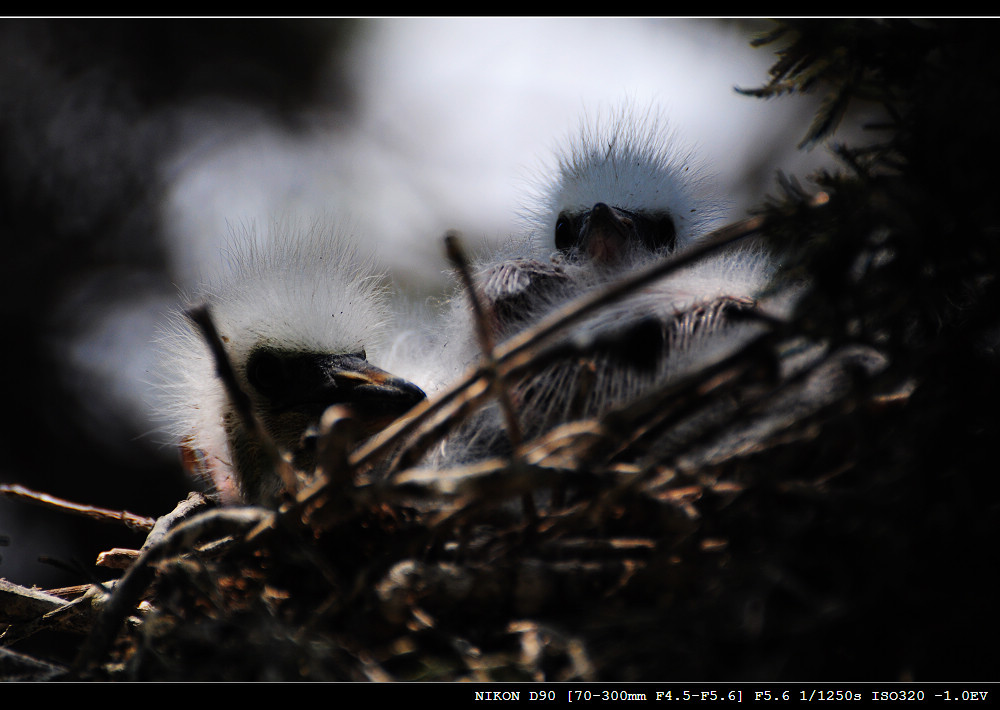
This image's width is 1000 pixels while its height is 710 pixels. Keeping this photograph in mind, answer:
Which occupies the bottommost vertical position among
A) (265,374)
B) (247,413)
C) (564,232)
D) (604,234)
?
(247,413)

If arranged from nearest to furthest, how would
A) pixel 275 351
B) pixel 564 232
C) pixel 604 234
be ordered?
pixel 275 351
pixel 604 234
pixel 564 232

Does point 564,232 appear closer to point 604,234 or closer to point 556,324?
point 604,234

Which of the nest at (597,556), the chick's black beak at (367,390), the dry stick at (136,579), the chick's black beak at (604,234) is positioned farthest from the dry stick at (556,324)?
the chick's black beak at (604,234)

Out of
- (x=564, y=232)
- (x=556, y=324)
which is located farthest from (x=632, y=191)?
(x=556, y=324)

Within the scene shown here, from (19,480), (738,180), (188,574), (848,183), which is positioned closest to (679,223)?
(848,183)

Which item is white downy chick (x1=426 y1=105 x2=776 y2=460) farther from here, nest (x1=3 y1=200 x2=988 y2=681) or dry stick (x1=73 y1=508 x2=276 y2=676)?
dry stick (x1=73 y1=508 x2=276 y2=676)

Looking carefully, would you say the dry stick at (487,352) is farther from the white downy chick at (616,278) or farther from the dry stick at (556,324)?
the white downy chick at (616,278)

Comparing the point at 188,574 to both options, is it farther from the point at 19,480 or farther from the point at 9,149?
the point at 9,149

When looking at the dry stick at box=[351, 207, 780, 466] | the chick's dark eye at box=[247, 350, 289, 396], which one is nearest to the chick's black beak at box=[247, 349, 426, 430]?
the chick's dark eye at box=[247, 350, 289, 396]
